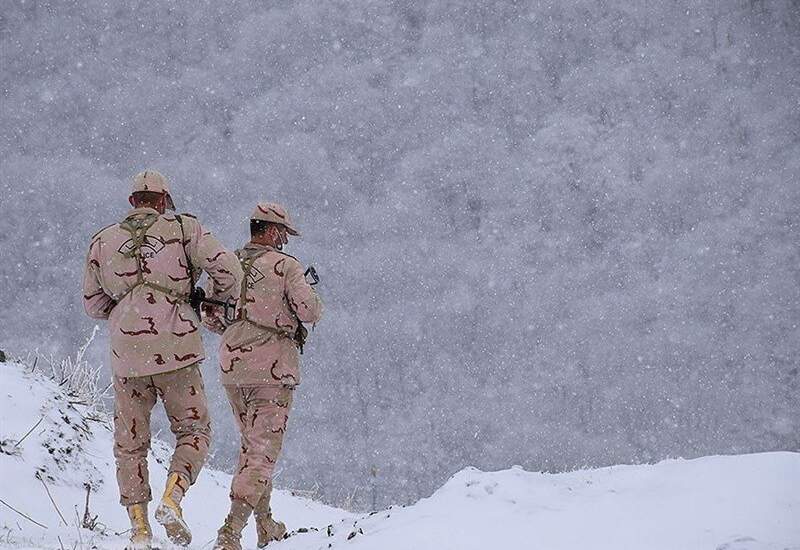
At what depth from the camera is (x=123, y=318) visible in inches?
188

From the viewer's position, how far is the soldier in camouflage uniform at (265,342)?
5238 millimetres

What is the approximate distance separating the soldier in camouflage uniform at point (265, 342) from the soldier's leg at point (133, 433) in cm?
61

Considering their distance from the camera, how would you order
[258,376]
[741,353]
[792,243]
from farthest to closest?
[741,353] → [792,243] → [258,376]

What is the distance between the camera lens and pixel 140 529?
4508mm

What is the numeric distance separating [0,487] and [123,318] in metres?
1.68

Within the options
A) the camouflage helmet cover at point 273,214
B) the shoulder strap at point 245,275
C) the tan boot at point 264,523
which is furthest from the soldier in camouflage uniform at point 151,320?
the tan boot at point 264,523

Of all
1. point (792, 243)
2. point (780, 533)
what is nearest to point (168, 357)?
point (780, 533)

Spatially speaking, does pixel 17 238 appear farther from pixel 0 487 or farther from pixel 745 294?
pixel 0 487

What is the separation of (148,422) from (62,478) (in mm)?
1766

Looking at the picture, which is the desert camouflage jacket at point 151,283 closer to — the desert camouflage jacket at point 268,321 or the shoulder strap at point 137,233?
the shoulder strap at point 137,233

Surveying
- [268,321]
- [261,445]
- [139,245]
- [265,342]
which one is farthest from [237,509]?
[139,245]

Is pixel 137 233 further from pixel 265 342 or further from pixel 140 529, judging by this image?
pixel 140 529

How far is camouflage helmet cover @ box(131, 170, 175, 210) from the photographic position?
16.1 ft

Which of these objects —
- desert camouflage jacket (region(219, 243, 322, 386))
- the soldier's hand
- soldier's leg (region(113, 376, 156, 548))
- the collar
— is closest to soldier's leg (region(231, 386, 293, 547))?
desert camouflage jacket (region(219, 243, 322, 386))
